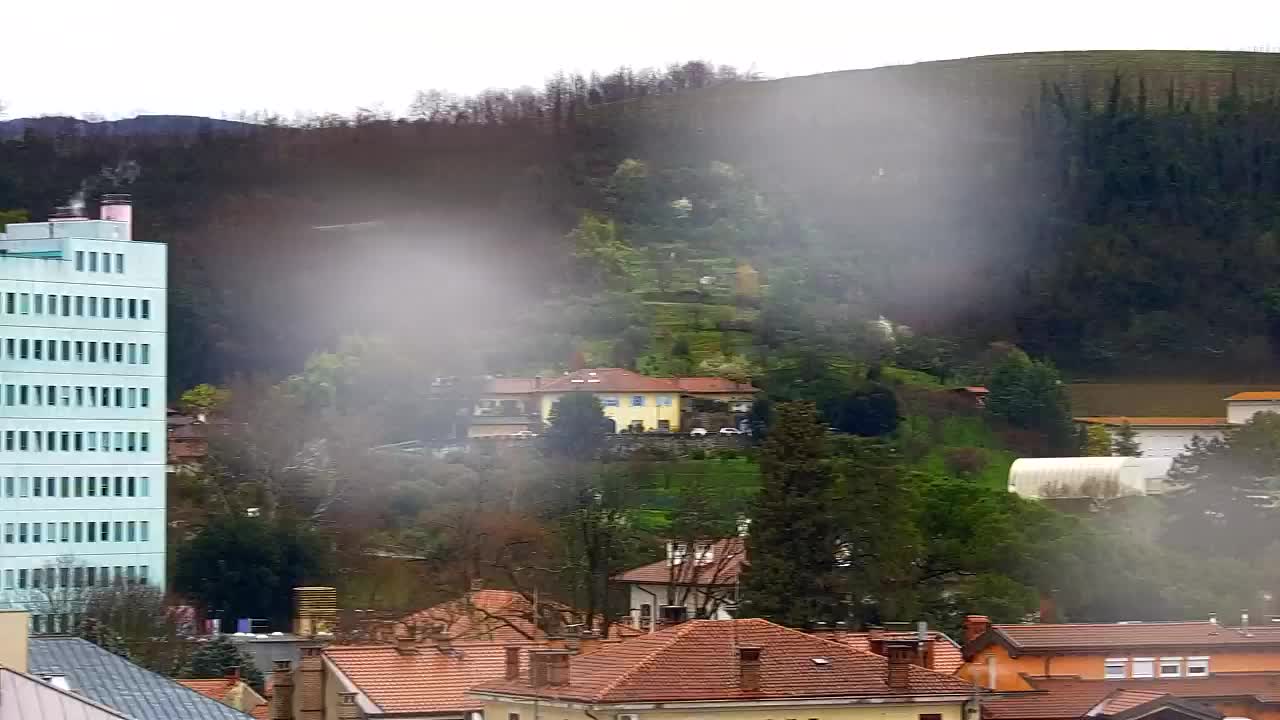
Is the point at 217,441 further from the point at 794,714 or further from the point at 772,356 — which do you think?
the point at 794,714

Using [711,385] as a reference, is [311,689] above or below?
below

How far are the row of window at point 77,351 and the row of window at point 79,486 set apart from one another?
3.23 metres

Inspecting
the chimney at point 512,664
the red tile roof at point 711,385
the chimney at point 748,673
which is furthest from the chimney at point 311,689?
the red tile roof at point 711,385

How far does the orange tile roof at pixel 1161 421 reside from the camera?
330 feet

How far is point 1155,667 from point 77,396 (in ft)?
123

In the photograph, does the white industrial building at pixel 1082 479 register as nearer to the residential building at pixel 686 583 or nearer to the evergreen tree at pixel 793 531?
the residential building at pixel 686 583

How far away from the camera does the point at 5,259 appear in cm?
6600

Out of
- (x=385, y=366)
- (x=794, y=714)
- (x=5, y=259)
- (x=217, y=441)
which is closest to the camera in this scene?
(x=794, y=714)

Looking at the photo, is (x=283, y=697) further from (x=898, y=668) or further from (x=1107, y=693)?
(x=1107, y=693)

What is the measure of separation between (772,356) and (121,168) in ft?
101

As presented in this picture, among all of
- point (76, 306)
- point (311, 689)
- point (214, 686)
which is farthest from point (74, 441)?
point (311, 689)

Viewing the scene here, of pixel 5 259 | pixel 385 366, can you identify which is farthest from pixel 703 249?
pixel 5 259

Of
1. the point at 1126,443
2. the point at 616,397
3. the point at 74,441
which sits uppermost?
the point at 616,397

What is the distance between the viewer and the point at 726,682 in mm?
32812
